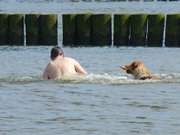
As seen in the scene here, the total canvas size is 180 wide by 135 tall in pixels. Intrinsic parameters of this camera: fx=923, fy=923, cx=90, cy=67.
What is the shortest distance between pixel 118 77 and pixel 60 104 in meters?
4.49

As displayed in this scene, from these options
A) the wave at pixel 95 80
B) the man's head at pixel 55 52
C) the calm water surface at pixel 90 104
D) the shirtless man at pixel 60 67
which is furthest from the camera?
the wave at pixel 95 80

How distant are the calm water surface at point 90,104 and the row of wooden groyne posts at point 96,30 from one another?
9987mm

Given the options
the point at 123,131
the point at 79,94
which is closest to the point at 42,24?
the point at 79,94

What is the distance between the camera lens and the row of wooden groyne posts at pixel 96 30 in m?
34.6

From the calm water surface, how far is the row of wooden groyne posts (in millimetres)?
9987

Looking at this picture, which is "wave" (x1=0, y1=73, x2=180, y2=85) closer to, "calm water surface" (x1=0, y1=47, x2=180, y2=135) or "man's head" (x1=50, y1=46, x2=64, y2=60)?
"calm water surface" (x1=0, y1=47, x2=180, y2=135)

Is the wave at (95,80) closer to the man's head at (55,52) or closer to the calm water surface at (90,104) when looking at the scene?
the calm water surface at (90,104)

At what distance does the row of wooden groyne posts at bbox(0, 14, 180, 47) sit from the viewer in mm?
34562

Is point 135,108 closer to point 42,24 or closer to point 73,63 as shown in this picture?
point 73,63

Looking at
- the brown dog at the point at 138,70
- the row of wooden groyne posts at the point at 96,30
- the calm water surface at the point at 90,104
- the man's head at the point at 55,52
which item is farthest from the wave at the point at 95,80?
the row of wooden groyne posts at the point at 96,30

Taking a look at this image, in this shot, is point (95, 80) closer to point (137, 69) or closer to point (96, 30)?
point (137, 69)

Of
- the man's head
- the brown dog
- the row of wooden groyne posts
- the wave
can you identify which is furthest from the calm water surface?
the row of wooden groyne posts

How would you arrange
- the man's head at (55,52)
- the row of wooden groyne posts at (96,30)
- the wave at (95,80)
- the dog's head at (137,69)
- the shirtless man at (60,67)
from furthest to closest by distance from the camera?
the row of wooden groyne posts at (96,30)
the wave at (95,80)
the shirtless man at (60,67)
the man's head at (55,52)
the dog's head at (137,69)

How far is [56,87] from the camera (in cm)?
1836
